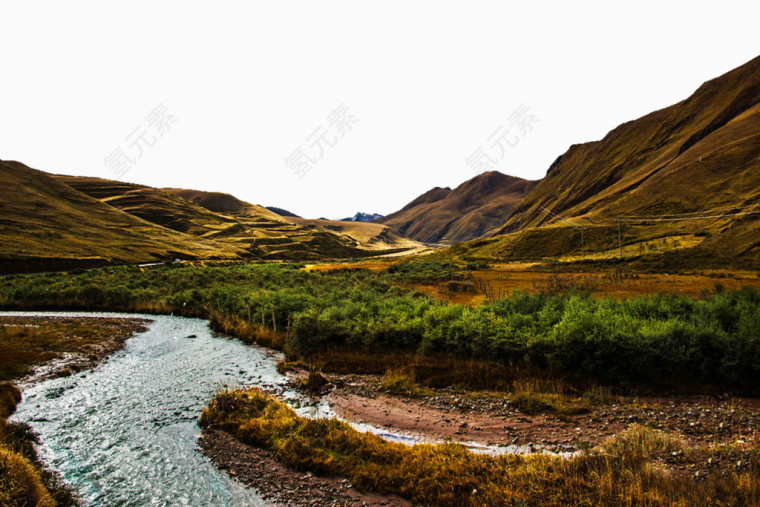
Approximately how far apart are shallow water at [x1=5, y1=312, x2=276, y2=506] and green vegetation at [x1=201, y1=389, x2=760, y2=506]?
242cm

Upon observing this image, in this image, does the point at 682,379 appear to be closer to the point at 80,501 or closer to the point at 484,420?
the point at 484,420

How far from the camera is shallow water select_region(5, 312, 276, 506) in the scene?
11.2m

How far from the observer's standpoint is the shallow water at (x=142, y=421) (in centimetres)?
1121

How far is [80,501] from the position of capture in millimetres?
10445

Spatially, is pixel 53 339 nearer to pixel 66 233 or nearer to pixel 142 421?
pixel 142 421

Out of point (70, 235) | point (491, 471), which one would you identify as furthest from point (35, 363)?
point (70, 235)

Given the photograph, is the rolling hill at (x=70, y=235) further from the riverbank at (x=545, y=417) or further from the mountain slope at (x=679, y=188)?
the mountain slope at (x=679, y=188)

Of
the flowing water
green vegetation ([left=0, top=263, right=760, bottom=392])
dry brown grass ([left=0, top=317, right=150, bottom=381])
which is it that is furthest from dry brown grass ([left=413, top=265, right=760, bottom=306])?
dry brown grass ([left=0, top=317, right=150, bottom=381])

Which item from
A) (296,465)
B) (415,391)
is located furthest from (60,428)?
(415,391)

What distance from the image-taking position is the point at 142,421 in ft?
51.8

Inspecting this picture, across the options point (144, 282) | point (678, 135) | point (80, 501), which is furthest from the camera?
point (678, 135)

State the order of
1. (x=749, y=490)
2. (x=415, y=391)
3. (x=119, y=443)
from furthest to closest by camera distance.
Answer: (x=415, y=391)
(x=119, y=443)
(x=749, y=490)

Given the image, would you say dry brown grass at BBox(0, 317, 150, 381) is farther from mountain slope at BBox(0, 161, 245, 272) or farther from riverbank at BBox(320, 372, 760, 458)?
mountain slope at BBox(0, 161, 245, 272)

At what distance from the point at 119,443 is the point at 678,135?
730 ft
